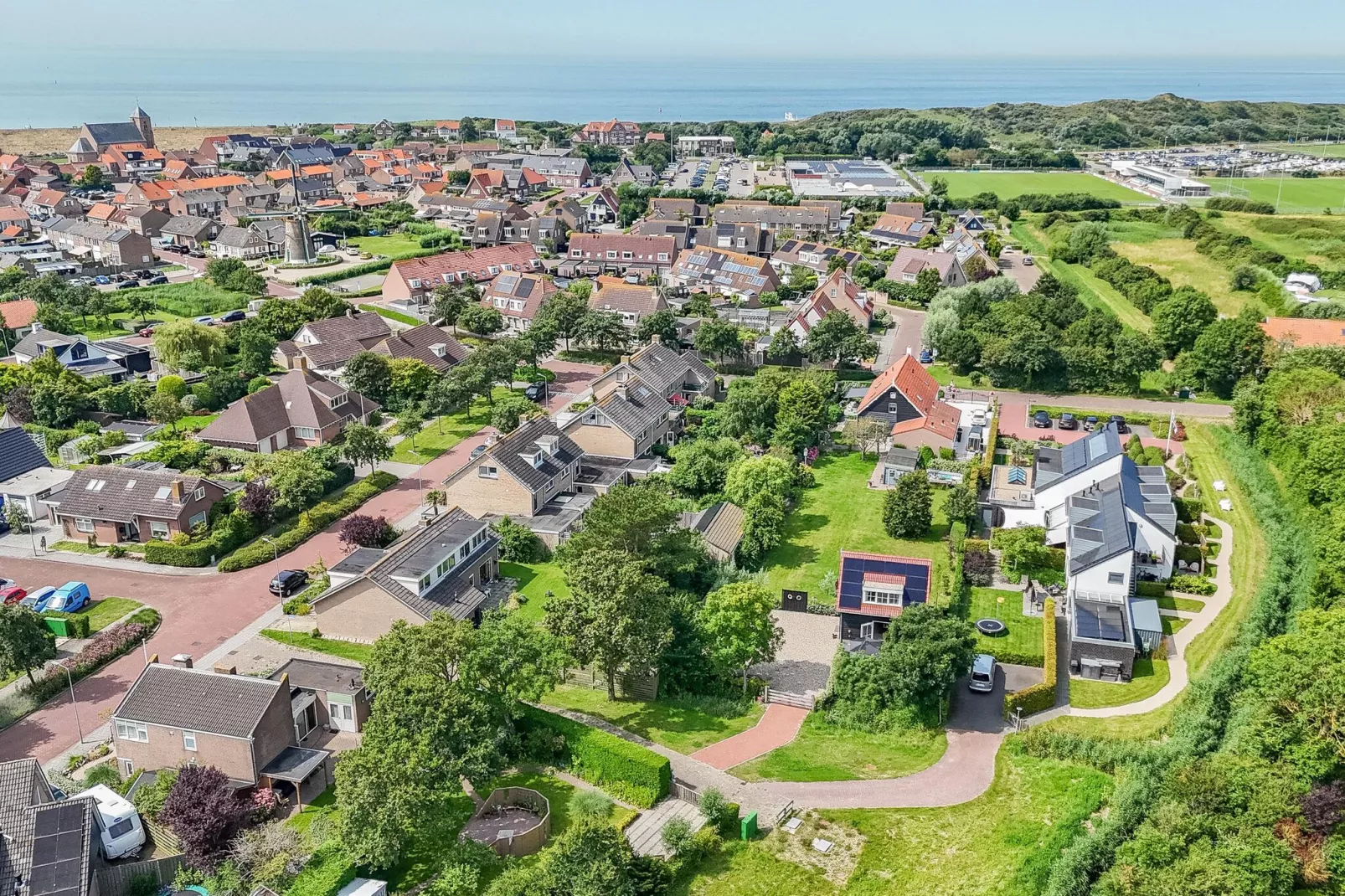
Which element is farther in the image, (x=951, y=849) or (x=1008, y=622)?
(x=1008, y=622)

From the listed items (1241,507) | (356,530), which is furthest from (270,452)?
(1241,507)

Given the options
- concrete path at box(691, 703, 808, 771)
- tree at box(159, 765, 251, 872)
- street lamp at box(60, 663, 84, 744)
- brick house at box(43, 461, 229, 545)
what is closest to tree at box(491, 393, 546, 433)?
brick house at box(43, 461, 229, 545)

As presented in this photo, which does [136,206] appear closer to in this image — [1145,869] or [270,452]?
[270,452]

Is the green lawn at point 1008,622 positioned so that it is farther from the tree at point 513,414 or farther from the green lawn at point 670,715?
the tree at point 513,414

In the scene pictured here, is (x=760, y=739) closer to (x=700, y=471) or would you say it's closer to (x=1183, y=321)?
(x=700, y=471)

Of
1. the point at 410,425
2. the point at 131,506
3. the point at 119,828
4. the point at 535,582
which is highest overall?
the point at 410,425

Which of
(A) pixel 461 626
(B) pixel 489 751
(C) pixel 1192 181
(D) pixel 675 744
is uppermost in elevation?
(C) pixel 1192 181

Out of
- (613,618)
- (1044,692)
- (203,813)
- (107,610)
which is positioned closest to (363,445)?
(107,610)
